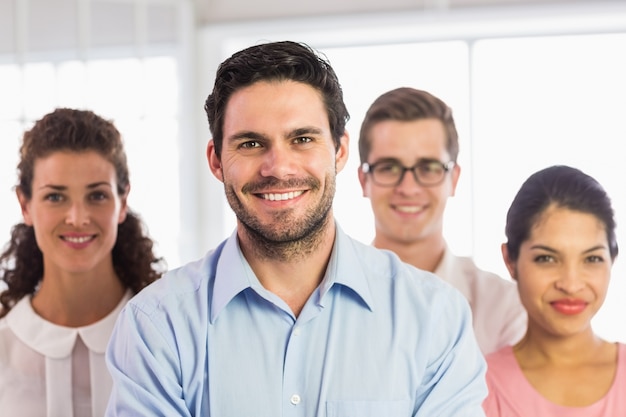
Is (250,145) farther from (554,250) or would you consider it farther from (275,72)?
(554,250)

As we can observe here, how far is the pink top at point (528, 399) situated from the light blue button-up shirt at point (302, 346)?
377 mm

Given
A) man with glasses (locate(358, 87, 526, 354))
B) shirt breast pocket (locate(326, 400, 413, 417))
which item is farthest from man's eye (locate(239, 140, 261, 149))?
man with glasses (locate(358, 87, 526, 354))

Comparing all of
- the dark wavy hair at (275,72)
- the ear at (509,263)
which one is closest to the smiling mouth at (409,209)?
the ear at (509,263)

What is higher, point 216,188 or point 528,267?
point 216,188

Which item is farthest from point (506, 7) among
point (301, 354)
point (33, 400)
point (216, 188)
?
point (33, 400)

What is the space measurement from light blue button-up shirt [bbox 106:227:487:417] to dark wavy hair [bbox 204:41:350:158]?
1.00 ft

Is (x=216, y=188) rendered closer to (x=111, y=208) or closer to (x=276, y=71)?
(x=111, y=208)

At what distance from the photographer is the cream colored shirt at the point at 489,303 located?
2537 mm

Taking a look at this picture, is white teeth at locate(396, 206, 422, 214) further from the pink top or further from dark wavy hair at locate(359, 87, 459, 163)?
the pink top

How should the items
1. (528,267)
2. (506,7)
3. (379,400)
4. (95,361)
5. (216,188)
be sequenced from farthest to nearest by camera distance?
(216,188) < (506,7) < (95,361) < (528,267) < (379,400)

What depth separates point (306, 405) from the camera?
2.01 metres

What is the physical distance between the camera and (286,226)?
201 cm

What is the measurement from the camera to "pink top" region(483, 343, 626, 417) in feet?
7.81

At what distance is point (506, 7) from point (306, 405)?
1602 mm
